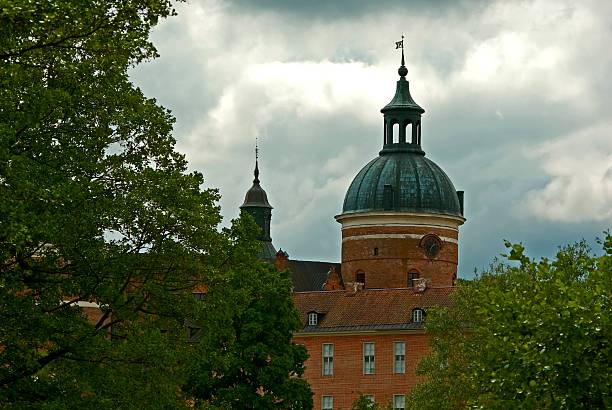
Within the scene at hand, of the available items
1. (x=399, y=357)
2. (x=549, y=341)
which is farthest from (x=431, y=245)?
(x=549, y=341)

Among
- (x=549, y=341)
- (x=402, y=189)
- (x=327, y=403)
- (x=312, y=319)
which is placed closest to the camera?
(x=549, y=341)

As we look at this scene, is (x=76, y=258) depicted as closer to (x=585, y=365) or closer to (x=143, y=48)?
(x=143, y=48)

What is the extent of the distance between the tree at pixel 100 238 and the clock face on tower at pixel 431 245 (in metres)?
73.0

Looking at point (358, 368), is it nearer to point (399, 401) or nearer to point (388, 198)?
point (399, 401)

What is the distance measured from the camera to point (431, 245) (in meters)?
111

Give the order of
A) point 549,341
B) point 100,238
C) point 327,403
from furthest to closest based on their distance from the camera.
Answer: point 327,403 → point 100,238 → point 549,341

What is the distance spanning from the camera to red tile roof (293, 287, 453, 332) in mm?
92562

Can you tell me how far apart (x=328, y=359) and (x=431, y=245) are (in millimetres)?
19086

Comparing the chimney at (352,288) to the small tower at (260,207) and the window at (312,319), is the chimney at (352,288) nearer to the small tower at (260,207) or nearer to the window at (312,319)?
the window at (312,319)

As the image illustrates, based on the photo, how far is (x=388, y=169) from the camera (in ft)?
369

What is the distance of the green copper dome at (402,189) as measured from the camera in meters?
111

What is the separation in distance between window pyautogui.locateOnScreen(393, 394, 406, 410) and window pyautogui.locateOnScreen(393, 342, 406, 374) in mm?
1227

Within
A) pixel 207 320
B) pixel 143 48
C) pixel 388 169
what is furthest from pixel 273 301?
pixel 388 169

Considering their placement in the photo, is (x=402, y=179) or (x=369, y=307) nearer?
(x=369, y=307)
